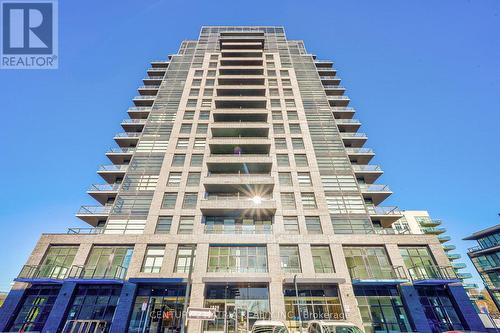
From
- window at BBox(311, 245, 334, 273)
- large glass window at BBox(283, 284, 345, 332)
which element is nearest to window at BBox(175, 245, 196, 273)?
large glass window at BBox(283, 284, 345, 332)

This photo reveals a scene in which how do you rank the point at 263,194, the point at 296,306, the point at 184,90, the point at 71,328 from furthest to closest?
the point at 184,90, the point at 263,194, the point at 296,306, the point at 71,328

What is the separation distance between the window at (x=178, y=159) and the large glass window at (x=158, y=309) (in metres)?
13.9

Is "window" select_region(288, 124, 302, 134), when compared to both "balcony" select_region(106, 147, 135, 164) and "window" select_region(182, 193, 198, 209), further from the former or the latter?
"balcony" select_region(106, 147, 135, 164)

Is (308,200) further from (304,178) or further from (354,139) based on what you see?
(354,139)

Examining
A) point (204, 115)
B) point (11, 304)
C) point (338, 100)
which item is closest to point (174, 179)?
point (204, 115)

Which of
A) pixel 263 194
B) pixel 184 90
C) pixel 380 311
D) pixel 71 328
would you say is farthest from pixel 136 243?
pixel 184 90

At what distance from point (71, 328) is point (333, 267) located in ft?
73.6

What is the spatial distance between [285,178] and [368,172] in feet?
37.2

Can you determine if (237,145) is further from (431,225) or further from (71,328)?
(431,225)

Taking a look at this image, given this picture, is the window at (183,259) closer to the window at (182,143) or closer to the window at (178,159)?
the window at (178,159)

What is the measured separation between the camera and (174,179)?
90.1 feet

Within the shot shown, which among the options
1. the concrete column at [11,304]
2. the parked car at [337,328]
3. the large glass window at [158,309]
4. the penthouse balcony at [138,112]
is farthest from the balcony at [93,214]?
the parked car at [337,328]

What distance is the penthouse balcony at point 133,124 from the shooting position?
3397 cm

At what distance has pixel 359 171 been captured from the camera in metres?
29.9
